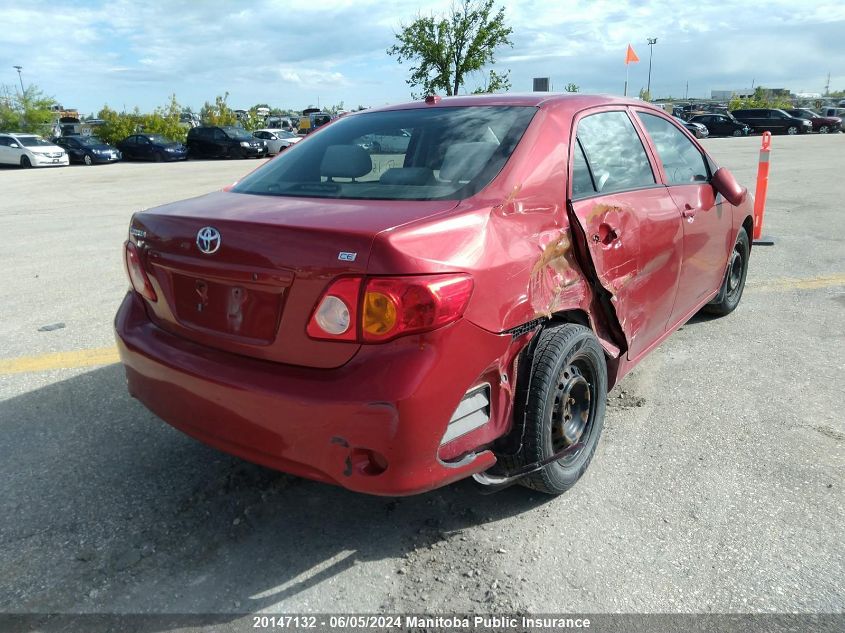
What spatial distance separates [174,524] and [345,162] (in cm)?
175

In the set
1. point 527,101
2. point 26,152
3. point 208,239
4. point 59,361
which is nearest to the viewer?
point 208,239

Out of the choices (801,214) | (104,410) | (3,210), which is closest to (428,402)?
(104,410)

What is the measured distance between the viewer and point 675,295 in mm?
3801

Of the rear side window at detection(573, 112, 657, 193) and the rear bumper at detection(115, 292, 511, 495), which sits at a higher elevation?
the rear side window at detection(573, 112, 657, 193)

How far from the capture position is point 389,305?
209cm

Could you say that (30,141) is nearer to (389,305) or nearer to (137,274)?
(137,274)

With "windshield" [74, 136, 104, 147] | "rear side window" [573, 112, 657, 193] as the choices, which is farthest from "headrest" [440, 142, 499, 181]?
"windshield" [74, 136, 104, 147]

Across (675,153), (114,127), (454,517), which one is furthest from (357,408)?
(114,127)

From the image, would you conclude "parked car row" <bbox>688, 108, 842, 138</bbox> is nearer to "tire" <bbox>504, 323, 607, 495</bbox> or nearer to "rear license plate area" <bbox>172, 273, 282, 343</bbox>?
"tire" <bbox>504, 323, 607, 495</bbox>

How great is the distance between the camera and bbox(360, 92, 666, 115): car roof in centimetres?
311

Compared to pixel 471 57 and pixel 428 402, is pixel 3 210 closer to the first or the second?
pixel 428 402

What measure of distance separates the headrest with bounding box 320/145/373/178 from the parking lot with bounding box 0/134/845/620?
142cm

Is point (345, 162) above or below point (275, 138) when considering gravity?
above

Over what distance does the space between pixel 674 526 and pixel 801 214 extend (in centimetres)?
940
